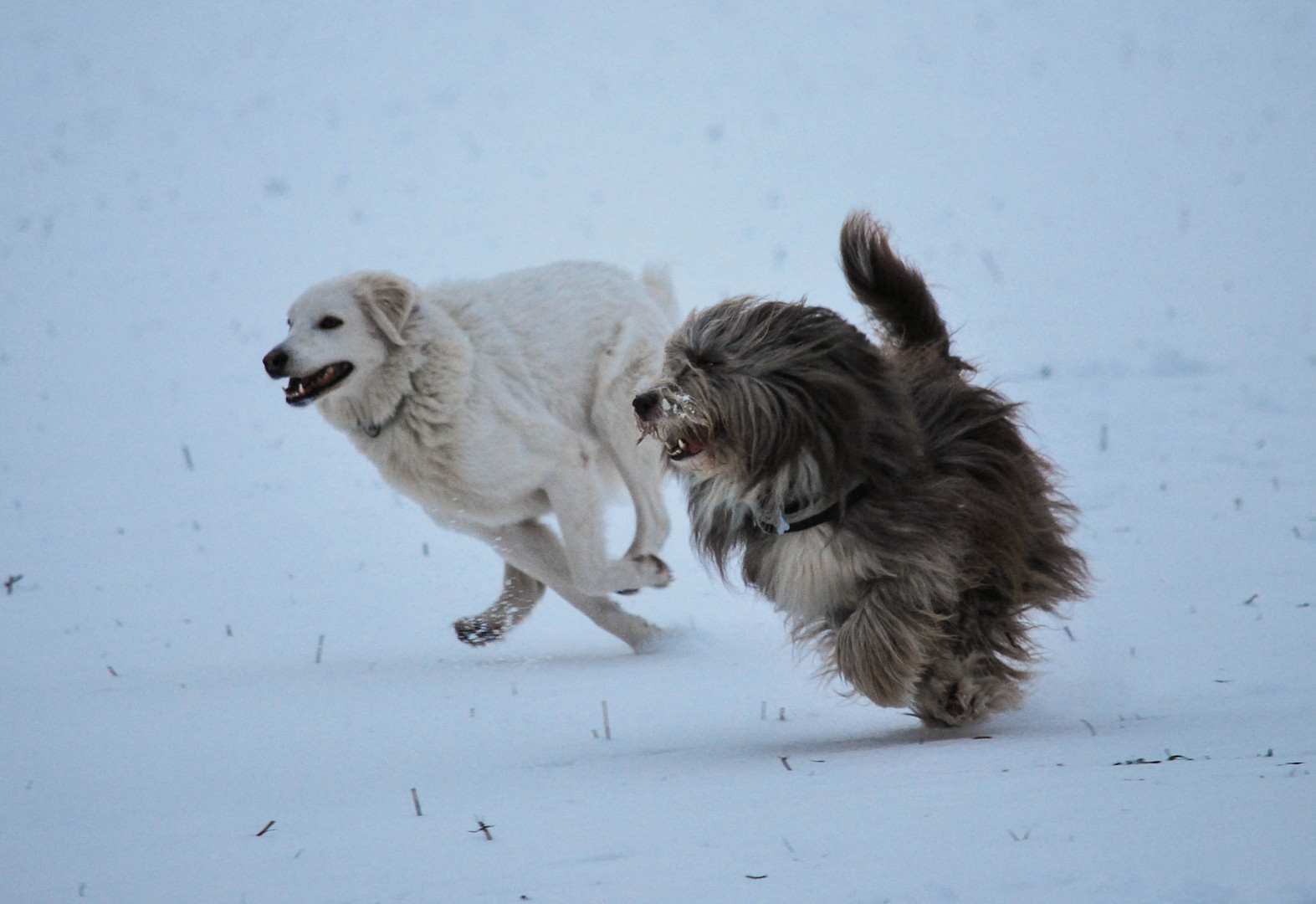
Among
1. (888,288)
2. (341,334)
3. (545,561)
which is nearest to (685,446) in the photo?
(888,288)

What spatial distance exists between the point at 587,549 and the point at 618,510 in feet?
7.63

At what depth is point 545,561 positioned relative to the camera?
197 inches

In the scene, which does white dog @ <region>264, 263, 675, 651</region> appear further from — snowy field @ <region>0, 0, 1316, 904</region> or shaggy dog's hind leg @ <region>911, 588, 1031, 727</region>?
shaggy dog's hind leg @ <region>911, 588, 1031, 727</region>

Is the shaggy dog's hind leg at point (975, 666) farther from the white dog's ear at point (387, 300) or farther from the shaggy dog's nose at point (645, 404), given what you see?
the white dog's ear at point (387, 300)

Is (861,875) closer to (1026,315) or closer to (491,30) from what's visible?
(1026,315)

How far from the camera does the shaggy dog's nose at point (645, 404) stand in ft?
10.8

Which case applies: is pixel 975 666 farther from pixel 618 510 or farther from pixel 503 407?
pixel 618 510

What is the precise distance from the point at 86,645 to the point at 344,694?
1312 millimetres

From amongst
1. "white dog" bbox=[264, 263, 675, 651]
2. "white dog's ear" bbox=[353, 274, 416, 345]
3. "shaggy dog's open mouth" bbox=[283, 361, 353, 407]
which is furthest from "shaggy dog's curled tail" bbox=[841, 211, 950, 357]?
"shaggy dog's open mouth" bbox=[283, 361, 353, 407]

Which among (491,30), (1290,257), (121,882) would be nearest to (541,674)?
(121,882)

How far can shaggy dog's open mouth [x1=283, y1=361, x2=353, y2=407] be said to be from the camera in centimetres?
468

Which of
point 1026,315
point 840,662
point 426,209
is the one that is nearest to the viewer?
point 840,662

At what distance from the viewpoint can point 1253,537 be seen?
4.90 meters

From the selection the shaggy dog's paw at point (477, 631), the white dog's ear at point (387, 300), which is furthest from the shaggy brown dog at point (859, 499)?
the white dog's ear at point (387, 300)
